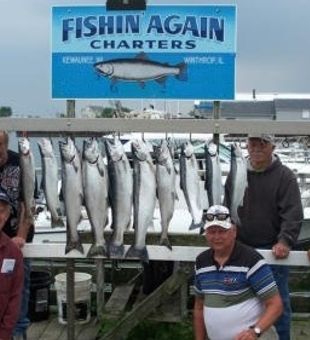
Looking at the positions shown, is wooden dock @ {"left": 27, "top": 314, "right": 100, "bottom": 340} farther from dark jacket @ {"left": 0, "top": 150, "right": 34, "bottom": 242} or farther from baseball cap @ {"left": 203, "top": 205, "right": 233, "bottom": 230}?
baseball cap @ {"left": 203, "top": 205, "right": 233, "bottom": 230}

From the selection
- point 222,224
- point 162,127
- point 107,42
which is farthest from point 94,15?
point 222,224

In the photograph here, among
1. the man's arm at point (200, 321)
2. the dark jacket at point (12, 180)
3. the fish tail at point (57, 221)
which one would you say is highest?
the dark jacket at point (12, 180)

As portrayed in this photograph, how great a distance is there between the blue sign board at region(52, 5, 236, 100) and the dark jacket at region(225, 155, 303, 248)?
95 cm

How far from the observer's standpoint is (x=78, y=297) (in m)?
6.91

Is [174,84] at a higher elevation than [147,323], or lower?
higher

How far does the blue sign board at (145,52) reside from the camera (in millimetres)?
5391

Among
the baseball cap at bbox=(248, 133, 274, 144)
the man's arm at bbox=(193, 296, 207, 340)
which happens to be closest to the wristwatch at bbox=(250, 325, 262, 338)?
the man's arm at bbox=(193, 296, 207, 340)

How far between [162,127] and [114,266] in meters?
3.23

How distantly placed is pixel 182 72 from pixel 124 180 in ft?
4.21

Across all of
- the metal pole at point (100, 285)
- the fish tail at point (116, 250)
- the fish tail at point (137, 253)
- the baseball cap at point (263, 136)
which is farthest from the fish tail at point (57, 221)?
the metal pole at point (100, 285)

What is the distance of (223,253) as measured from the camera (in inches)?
155

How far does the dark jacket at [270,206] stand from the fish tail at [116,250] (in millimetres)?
813

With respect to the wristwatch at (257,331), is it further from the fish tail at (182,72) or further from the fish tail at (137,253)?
the fish tail at (182,72)

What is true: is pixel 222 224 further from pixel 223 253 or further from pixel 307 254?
pixel 307 254
